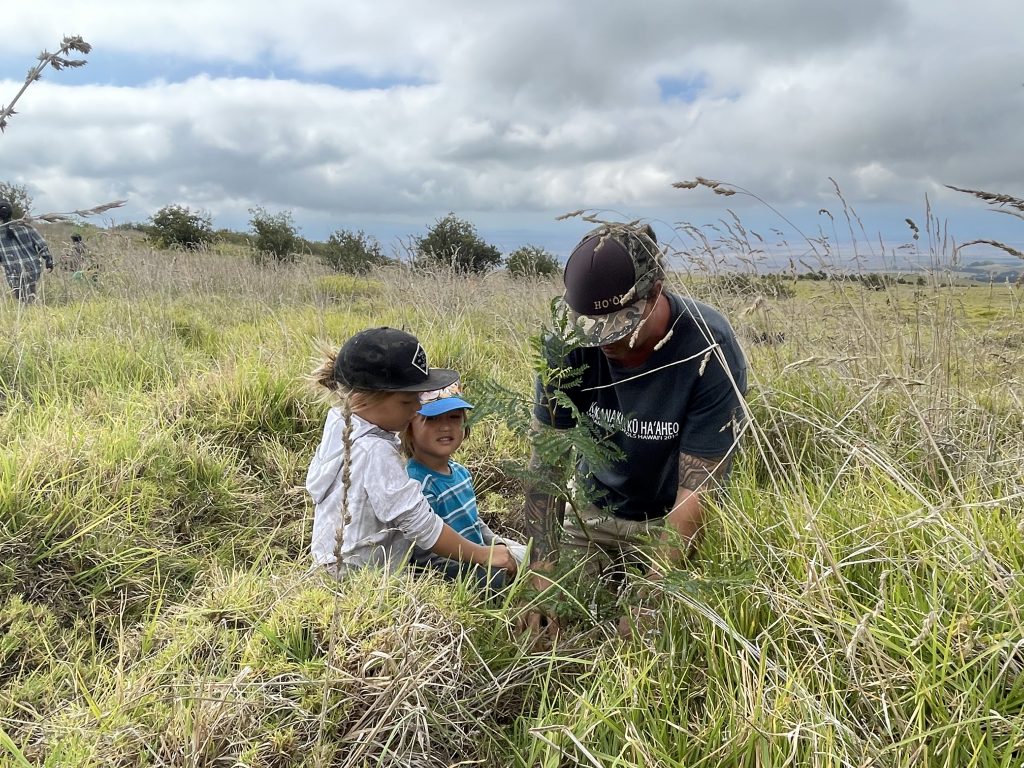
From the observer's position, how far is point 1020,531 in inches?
62.2

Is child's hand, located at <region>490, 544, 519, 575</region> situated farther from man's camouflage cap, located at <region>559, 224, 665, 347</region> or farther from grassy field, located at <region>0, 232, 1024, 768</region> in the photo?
man's camouflage cap, located at <region>559, 224, 665, 347</region>

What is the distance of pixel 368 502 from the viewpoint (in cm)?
233

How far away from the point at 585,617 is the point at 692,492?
504 mm

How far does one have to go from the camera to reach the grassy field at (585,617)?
1.34m

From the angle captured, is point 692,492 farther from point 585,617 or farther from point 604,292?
point 604,292

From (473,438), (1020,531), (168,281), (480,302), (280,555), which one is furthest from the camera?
(168,281)

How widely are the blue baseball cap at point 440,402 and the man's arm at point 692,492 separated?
100 cm

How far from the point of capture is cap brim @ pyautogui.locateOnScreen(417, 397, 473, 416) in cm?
273

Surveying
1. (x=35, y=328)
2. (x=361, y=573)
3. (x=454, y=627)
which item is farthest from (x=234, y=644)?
(x=35, y=328)

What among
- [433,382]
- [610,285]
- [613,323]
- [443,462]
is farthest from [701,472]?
[443,462]

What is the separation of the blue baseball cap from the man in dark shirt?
0.57 metres

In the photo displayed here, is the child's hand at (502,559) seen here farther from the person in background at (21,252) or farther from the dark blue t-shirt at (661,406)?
the person in background at (21,252)

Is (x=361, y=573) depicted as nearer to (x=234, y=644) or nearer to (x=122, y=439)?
(x=234, y=644)

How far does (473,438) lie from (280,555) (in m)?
1.32
